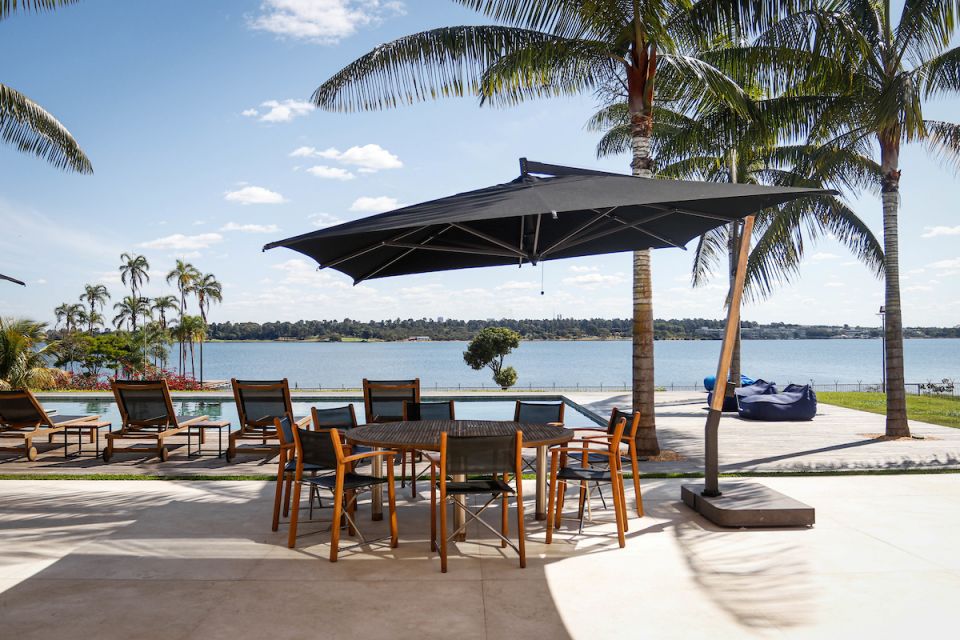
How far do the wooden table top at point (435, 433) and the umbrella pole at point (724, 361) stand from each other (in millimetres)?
1125

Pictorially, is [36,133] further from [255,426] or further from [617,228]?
[617,228]

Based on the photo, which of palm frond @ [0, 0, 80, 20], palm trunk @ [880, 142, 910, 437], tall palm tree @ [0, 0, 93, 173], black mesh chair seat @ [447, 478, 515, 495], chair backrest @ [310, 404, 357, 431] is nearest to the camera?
black mesh chair seat @ [447, 478, 515, 495]

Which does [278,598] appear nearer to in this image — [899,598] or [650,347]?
[899,598]

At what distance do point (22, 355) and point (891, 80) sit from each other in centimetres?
1793

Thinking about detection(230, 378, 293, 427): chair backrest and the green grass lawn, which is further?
the green grass lawn

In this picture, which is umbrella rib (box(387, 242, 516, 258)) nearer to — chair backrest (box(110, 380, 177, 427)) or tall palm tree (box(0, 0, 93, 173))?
chair backrest (box(110, 380, 177, 427))

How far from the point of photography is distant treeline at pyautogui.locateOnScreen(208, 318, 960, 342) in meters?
41.3

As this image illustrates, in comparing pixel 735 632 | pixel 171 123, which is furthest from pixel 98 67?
pixel 735 632

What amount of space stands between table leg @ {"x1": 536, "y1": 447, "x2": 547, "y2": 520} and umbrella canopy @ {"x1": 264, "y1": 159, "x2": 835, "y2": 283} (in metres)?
1.73

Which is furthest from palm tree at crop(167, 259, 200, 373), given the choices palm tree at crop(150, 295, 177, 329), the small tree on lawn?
the small tree on lawn

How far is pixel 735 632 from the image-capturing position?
3.00 m

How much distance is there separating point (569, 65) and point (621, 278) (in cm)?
6866

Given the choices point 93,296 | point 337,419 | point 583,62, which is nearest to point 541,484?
point 337,419

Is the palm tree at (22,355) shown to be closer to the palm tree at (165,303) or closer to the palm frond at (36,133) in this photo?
the palm frond at (36,133)
